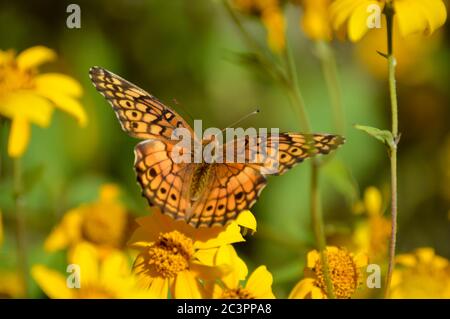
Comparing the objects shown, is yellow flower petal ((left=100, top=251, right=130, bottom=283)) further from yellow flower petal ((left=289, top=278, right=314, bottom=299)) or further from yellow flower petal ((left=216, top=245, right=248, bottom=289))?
yellow flower petal ((left=289, top=278, right=314, bottom=299))

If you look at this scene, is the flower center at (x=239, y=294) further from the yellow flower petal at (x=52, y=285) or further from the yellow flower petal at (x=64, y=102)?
the yellow flower petal at (x=64, y=102)

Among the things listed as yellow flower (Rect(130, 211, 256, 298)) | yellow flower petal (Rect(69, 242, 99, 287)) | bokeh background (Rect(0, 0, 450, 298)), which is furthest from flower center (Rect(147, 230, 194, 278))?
bokeh background (Rect(0, 0, 450, 298))

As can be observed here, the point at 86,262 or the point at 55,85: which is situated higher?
the point at 55,85

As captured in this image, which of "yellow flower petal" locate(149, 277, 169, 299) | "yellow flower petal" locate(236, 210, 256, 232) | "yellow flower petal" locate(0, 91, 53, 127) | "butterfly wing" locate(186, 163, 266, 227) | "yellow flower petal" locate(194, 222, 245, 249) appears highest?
"yellow flower petal" locate(0, 91, 53, 127)

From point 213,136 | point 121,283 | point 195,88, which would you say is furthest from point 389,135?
point 195,88

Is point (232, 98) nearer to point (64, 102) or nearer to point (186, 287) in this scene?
point (64, 102)

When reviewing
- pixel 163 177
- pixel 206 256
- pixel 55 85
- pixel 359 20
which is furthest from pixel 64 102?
pixel 359 20
